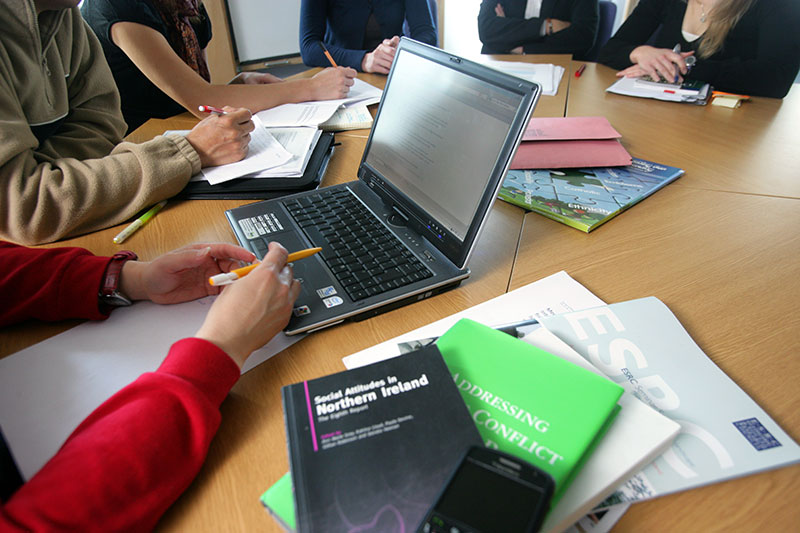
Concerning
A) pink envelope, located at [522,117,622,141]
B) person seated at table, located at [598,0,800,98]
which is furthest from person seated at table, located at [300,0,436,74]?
pink envelope, located at [522,117,622,141]

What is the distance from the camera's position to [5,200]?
0.81 metres

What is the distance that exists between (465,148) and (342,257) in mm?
250

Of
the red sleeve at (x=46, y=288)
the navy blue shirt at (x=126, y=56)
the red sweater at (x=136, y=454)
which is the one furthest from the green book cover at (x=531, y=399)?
the navy blue shirt at (x=126, y=56)

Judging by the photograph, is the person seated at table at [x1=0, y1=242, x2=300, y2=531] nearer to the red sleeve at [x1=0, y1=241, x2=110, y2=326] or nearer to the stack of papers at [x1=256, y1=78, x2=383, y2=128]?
the red sleeve at [x1=0, y1=241, x2=110, y2=326]

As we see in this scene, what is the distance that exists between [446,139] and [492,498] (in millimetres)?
531

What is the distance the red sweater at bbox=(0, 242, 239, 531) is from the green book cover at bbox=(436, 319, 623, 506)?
0.27 m

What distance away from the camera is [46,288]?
673mm

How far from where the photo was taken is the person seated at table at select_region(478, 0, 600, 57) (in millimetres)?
2266

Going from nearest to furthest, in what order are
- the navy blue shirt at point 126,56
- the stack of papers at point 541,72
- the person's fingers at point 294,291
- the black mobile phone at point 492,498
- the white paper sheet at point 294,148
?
1. the black mobile phone at point 492,498
2. the person's fingers at point 294,291
3. the white paper sheet at point 294,148
4. the navy blue shirt at point 126,56
5. the stack of papers at point 541,72

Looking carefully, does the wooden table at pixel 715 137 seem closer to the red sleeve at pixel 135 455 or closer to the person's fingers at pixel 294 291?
the person's fingers at pixel 294 291

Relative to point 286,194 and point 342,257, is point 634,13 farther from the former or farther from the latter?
point 342,257

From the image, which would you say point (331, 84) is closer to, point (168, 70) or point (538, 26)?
point (168, 70)

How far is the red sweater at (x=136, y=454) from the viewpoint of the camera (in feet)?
1.34

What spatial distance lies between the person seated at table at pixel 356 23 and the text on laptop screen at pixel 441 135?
1355 millimetres
